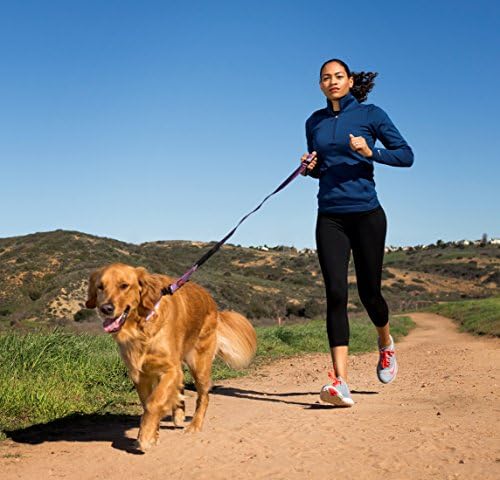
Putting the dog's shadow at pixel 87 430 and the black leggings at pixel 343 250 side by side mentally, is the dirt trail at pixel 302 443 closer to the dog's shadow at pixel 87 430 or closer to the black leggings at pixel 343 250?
the dog's shadow at pixel 87 430

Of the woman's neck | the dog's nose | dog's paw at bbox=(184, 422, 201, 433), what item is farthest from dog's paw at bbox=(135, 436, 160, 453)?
the woman's neck

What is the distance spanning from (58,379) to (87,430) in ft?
4.49

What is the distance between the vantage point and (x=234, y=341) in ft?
19.8

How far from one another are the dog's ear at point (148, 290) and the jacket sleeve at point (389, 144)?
2.11 meters

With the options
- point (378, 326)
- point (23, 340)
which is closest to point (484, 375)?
point (378, 326)

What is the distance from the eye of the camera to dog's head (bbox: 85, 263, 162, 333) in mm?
4625

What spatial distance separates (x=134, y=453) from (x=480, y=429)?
7.52 ft

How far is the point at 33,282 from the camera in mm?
32688

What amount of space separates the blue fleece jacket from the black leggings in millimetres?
108

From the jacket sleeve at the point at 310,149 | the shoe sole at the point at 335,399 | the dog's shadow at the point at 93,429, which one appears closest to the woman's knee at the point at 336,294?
the shoe sole at the point at 335,399

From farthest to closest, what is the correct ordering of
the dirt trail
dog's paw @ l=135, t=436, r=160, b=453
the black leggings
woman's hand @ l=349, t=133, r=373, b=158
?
the black leggings < woman's hand @ l=349, t=133, r=373, b=158 < dog's paw @ l=135, t=436, r=160, b=453 < the dirt trail

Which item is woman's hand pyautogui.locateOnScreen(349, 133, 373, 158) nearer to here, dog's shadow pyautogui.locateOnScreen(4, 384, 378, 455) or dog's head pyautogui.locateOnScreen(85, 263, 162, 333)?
dog's head pyautogui.locateOnScreen(85, 263, 162, 333)

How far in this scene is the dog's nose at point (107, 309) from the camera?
4570 millimetres

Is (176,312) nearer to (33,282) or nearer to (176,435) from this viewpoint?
(176,435)
